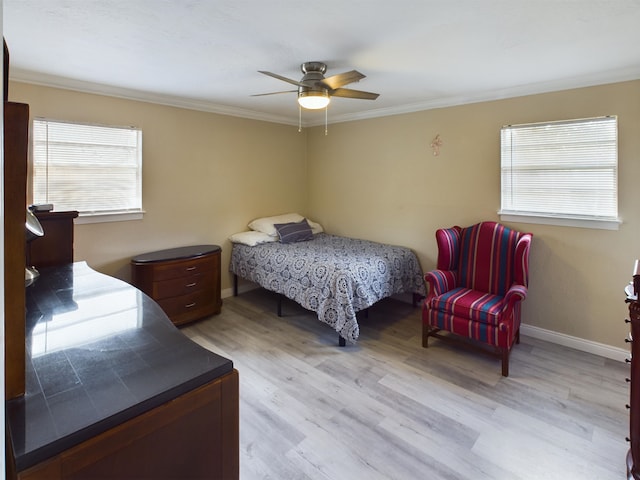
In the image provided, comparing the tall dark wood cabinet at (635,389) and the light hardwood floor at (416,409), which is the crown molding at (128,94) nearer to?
the light hardwood floor at (416,409)

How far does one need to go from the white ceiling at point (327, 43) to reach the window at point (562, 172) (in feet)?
1.27

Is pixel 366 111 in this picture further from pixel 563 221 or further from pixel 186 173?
pixel 563 221

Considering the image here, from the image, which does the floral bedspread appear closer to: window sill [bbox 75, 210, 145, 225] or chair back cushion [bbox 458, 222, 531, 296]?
chair back cushion [bbox 458, 222, 531, 296]

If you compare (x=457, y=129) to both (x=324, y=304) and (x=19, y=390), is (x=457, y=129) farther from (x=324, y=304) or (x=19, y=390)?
(x=19, y=390)

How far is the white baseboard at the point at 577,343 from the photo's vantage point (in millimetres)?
3076

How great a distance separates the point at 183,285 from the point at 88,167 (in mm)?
1441

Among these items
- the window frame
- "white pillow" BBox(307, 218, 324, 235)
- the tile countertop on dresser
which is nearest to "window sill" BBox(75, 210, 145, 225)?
the window frame

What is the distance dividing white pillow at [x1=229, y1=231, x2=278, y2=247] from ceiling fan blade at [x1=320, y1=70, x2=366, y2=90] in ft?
7.41

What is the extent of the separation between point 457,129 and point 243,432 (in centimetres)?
345

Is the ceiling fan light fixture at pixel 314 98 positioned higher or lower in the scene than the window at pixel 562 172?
higher

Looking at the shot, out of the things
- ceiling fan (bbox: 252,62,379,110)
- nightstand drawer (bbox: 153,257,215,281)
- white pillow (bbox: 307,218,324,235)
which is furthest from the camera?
white pillow (bbox: 307,218,324,235)

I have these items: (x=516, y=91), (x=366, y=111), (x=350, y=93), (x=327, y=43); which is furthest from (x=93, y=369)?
(x=366, y=111)

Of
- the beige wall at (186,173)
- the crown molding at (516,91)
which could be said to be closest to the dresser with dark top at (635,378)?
the crown molding at (516,91)

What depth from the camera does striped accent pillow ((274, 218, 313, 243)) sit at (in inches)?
179
